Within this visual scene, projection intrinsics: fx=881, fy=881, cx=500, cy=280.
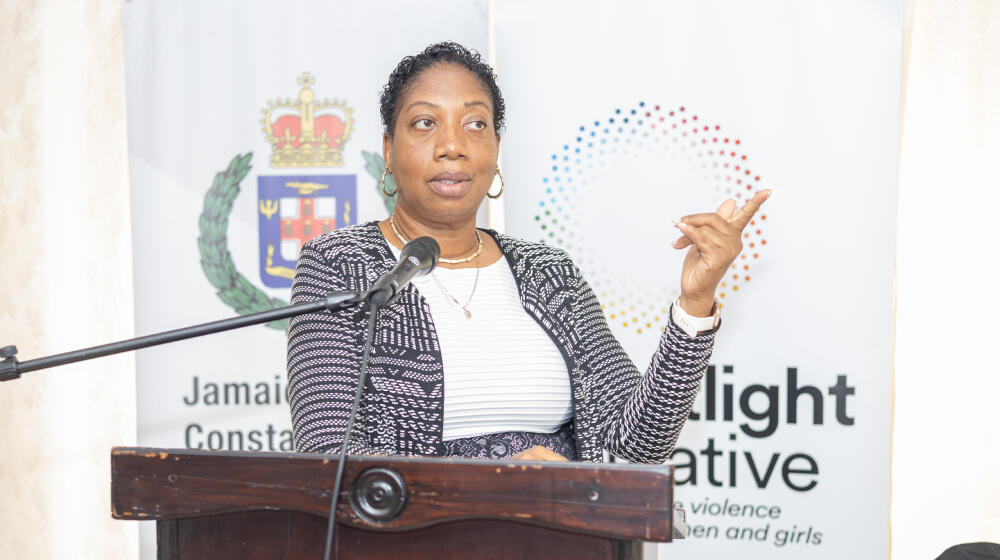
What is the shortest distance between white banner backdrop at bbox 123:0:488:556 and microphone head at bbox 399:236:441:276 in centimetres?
172

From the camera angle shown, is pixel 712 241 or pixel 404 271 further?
pixel 712 241

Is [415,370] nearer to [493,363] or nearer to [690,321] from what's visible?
[493,363]

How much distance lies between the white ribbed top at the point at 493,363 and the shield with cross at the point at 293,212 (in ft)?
4.08

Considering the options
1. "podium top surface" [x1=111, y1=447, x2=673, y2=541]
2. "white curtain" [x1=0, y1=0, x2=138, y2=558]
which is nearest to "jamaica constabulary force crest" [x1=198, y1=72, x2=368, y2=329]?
"white curtain" [x1=0, y1=0, x2=138, y2=558]

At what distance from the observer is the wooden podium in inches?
38.7

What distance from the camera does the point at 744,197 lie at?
279cm

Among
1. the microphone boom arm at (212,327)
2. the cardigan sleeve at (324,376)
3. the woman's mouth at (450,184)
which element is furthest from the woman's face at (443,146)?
the microphone boom arm at (212,327)

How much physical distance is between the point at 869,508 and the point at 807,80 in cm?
134

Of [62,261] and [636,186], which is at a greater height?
[636,186]

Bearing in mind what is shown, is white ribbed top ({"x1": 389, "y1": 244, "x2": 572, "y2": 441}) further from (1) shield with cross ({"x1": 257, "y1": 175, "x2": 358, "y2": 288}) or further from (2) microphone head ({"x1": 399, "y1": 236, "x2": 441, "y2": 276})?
(1) shield with cross ({"x1": 257, "y1": 175, "x2": 358, "y2": 288})

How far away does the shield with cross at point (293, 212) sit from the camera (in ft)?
9.81

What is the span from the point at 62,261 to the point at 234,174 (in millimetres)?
812

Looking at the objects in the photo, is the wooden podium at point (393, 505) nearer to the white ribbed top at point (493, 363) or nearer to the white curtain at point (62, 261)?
the white ribbed top at point (493, 363)

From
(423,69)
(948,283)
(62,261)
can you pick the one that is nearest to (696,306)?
(423,69)
